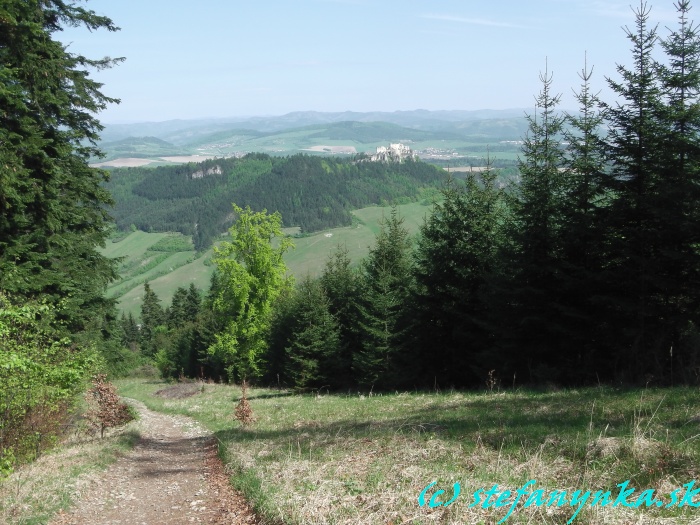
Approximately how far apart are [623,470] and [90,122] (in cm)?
2031

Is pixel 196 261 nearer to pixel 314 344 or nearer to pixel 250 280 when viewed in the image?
pixel 250 280

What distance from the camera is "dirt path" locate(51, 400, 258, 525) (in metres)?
7.78

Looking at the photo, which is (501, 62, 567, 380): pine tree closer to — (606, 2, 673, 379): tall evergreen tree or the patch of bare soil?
(606, 2, 673, 379): tall evergreen tree

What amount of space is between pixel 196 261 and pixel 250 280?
152m

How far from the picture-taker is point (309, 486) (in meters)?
7.04

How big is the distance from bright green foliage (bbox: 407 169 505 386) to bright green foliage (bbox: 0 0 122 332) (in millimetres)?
13637

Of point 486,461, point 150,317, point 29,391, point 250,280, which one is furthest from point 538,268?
point 150,317

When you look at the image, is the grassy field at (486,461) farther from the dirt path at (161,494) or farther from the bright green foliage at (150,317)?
the bright green foliage at (150,317)

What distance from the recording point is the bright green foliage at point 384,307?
24719mm

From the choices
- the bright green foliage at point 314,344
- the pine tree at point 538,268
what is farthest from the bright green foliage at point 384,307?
the pine tree at point 538,268

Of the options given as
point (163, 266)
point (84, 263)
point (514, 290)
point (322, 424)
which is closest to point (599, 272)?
point (514, 290)

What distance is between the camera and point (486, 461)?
7102 mm

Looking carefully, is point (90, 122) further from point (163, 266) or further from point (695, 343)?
point (163, 266)

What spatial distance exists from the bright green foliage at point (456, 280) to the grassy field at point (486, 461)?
9.18 m
